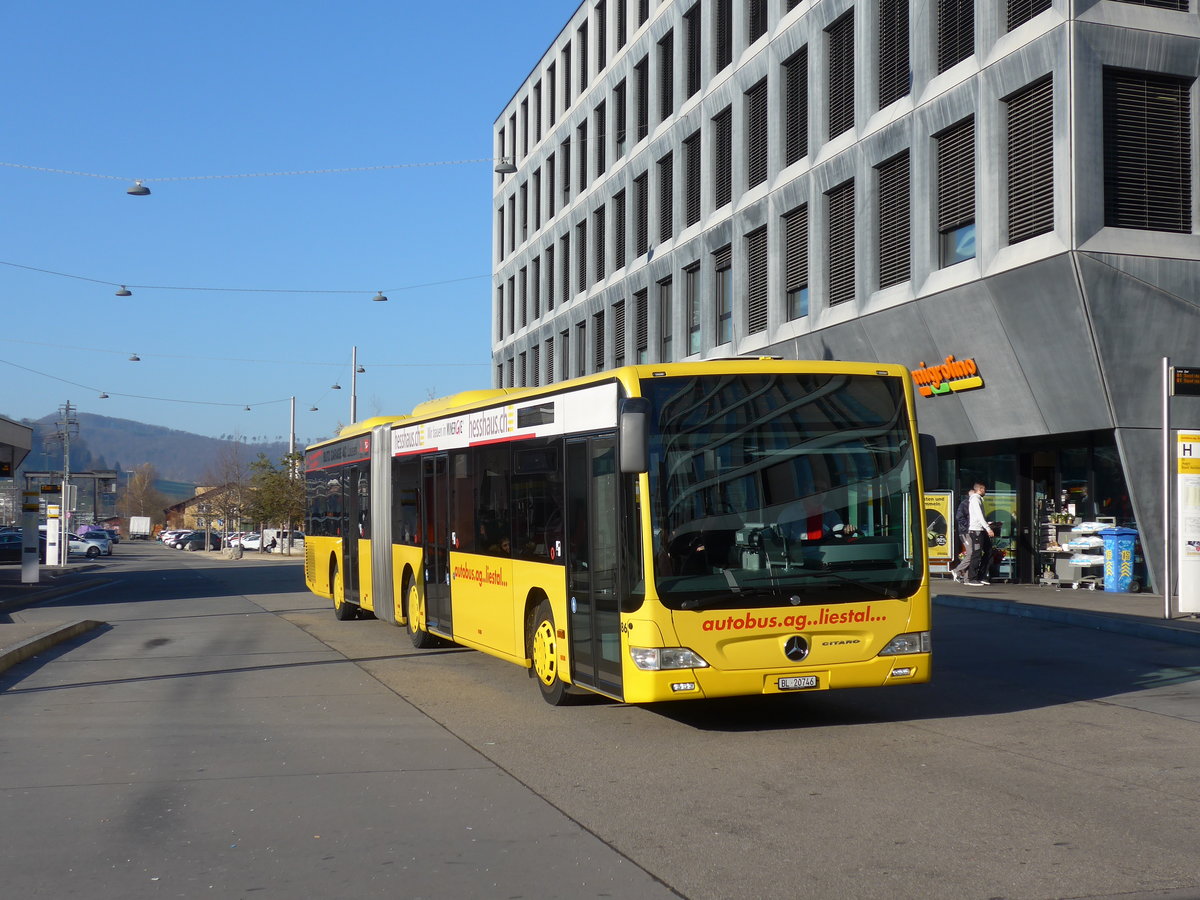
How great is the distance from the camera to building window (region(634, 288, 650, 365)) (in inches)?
1497

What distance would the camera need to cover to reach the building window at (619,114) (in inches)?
1590

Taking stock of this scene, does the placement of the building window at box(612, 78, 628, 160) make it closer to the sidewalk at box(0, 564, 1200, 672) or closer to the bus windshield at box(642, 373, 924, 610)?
the sidewalk at box(0, 564, 1200, 672)

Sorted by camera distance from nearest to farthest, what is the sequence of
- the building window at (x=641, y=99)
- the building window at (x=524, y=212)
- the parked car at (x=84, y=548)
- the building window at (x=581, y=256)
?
the building window at (x=641, y=99) → the building window at (x=581, y=256) → the building window at (x=524, y=212) → the parked car at (x=84, y=548)

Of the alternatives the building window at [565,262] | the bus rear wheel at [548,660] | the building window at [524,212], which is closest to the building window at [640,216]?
the building window at [565,262]

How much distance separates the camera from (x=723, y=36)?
1292 inches

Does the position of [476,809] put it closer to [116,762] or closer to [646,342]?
[116,762]

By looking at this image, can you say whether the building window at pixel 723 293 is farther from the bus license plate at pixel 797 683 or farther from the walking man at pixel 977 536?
the bus license plate at pixel 797 683

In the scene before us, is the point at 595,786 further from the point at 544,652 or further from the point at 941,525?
the point at 941,525

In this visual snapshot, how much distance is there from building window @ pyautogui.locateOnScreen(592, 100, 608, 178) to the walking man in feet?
68.9

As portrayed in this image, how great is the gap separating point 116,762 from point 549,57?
44.1 metres

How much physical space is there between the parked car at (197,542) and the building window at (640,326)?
3100 inches

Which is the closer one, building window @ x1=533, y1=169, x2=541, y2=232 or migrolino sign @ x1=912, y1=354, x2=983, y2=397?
migrolino sign @ x1=912, y1=354, x2=983, y2=397

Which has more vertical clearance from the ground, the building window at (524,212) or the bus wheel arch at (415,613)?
the building window at (524,212)

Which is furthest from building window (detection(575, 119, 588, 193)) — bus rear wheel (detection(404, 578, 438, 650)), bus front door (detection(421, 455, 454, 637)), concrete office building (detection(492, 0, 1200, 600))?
bus front door (detection(421, 455, 454, 637))
